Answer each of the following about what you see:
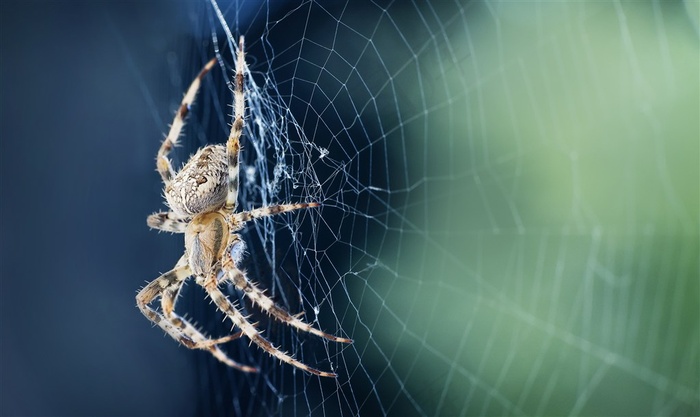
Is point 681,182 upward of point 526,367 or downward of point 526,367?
upward

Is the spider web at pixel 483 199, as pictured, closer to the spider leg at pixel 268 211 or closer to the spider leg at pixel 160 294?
the spider leg at pixel 268 211

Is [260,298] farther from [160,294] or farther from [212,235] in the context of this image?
[160,294]

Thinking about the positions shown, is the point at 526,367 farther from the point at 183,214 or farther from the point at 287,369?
the point at 183,214

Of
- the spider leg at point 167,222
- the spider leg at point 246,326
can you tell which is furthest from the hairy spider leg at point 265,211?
the spider leg at point 167,222

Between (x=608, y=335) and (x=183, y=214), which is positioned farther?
(x=183, y=214)

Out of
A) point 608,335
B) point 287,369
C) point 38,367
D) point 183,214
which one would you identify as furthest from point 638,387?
point 38,367

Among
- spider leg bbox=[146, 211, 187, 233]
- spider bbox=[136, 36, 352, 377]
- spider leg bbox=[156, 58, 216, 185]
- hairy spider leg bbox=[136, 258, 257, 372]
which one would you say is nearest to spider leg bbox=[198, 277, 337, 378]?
spider bbox=[136, 36, 352, 377]
